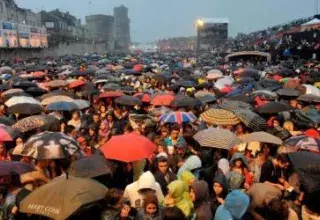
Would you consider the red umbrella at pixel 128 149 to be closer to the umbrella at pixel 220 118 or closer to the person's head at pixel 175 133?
the person's head at pixel 175 133

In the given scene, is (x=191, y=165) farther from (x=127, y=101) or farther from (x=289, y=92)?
(x=289, y=92)

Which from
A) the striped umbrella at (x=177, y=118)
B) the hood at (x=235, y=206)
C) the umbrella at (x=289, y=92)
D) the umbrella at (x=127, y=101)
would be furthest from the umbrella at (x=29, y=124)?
the umbrella at (x=289, y=92)

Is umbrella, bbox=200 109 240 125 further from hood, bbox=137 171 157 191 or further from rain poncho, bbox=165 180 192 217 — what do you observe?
rain poncho, bbox=165 180 192 217

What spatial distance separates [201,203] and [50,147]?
2561 mm

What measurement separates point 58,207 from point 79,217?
0.31 m

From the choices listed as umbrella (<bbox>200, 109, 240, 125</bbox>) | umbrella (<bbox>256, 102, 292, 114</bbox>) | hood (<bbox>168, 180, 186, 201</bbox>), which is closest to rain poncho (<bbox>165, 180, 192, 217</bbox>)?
hood (<bbox>168, 180, 186, 201</bbox>)

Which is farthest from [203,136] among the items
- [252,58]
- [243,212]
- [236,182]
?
[252,58]

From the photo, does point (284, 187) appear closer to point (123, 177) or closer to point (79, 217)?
point (123, 177)

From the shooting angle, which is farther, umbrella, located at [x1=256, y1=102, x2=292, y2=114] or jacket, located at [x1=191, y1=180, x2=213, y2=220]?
umbrella, located at [x1=256, y1=102, x2=292, y2=114]

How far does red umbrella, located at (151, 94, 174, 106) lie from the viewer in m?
12.7

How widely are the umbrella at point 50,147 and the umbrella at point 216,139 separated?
194cm

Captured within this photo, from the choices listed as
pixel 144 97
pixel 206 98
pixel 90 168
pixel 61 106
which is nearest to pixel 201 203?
pixel 90 168

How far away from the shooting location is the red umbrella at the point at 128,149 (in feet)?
22.8

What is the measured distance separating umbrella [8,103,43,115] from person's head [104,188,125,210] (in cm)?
669
